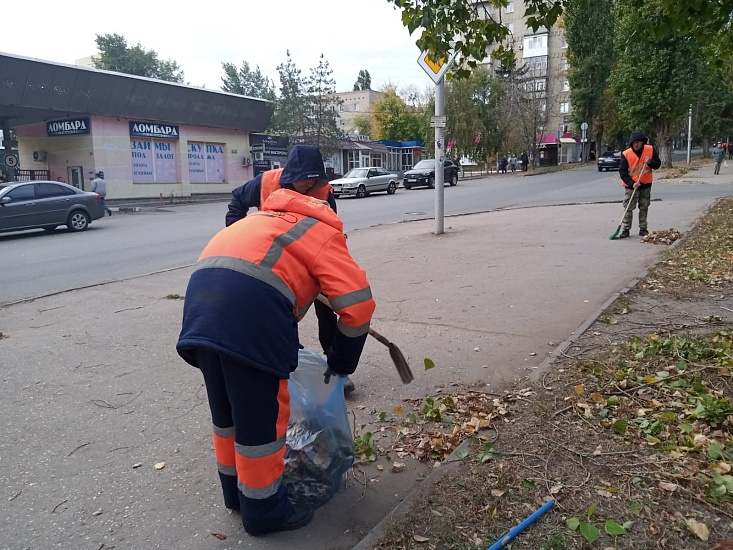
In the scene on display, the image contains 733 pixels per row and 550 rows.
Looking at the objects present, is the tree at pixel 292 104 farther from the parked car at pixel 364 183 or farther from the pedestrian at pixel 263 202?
the pedestrian at pixel 263 202

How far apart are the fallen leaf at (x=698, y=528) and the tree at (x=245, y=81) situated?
85635mm

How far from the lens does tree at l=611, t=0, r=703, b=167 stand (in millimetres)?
33656

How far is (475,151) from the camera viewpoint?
5181 cm

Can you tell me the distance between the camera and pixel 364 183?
30.1 m

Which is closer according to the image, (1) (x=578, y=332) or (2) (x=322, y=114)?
(1) (x=578, y=332)

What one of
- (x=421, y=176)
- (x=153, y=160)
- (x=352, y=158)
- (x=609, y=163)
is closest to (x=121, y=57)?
(x=352, y=158)

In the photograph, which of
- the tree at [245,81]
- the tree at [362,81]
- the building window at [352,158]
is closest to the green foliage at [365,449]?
the building window at [352,158]

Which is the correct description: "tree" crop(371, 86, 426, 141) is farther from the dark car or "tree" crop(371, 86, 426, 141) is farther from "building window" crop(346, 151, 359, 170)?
the dark car

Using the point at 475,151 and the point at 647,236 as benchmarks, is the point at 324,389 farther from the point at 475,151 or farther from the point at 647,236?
the point at 475,151

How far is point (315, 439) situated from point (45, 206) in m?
16.4

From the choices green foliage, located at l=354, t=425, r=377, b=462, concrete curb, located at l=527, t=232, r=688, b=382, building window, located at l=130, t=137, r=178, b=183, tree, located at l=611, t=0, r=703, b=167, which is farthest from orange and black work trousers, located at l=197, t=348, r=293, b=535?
tree, located at l=611, t=0, r=703, b=167

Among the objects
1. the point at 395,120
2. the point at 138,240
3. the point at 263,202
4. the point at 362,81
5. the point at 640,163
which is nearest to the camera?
the point at 263,202

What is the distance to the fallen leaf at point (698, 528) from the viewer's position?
102 inches

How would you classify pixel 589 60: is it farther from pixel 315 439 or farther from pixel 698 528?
pixel 315 439
